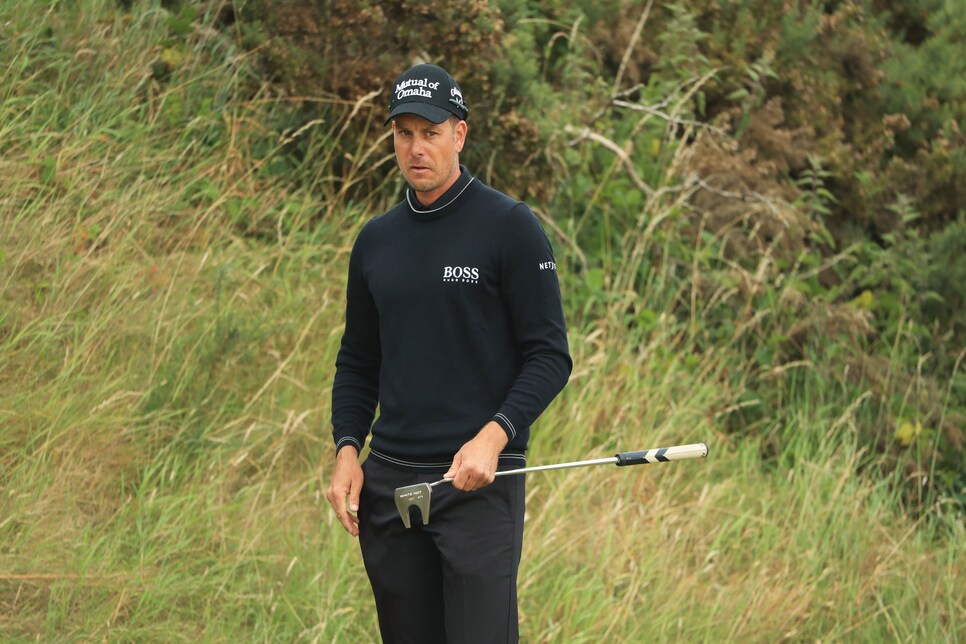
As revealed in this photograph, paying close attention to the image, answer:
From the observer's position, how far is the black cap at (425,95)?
3.71 metres

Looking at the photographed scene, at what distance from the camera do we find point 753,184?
878 cm

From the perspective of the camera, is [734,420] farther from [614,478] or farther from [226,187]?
[226,187]

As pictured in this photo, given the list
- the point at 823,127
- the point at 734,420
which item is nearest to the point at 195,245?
the point at 734,420

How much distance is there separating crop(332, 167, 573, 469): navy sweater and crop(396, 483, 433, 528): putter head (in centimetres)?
10

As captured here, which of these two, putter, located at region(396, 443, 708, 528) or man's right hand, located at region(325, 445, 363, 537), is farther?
man's right hand, located at region(325, 445, 363, 537)

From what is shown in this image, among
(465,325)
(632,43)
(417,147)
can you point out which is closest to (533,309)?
(465,325)

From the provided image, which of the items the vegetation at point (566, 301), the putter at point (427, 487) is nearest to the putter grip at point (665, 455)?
the putter at point (427, 487)

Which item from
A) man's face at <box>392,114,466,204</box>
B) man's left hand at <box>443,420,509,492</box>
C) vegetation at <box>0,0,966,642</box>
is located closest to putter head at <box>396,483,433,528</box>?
man's left hand at <box>443,420,509,492</box>

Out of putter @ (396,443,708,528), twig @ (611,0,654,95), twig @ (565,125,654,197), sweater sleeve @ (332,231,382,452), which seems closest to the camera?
putter @ (396,443,708,528)

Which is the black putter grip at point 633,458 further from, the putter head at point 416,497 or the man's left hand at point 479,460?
the putter head at point 416,497

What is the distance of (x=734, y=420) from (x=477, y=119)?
2436 millimetres

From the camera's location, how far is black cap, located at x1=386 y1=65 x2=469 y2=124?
12.2 ft

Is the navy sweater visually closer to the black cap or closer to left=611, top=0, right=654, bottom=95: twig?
the black cap

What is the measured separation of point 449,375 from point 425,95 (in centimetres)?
80
